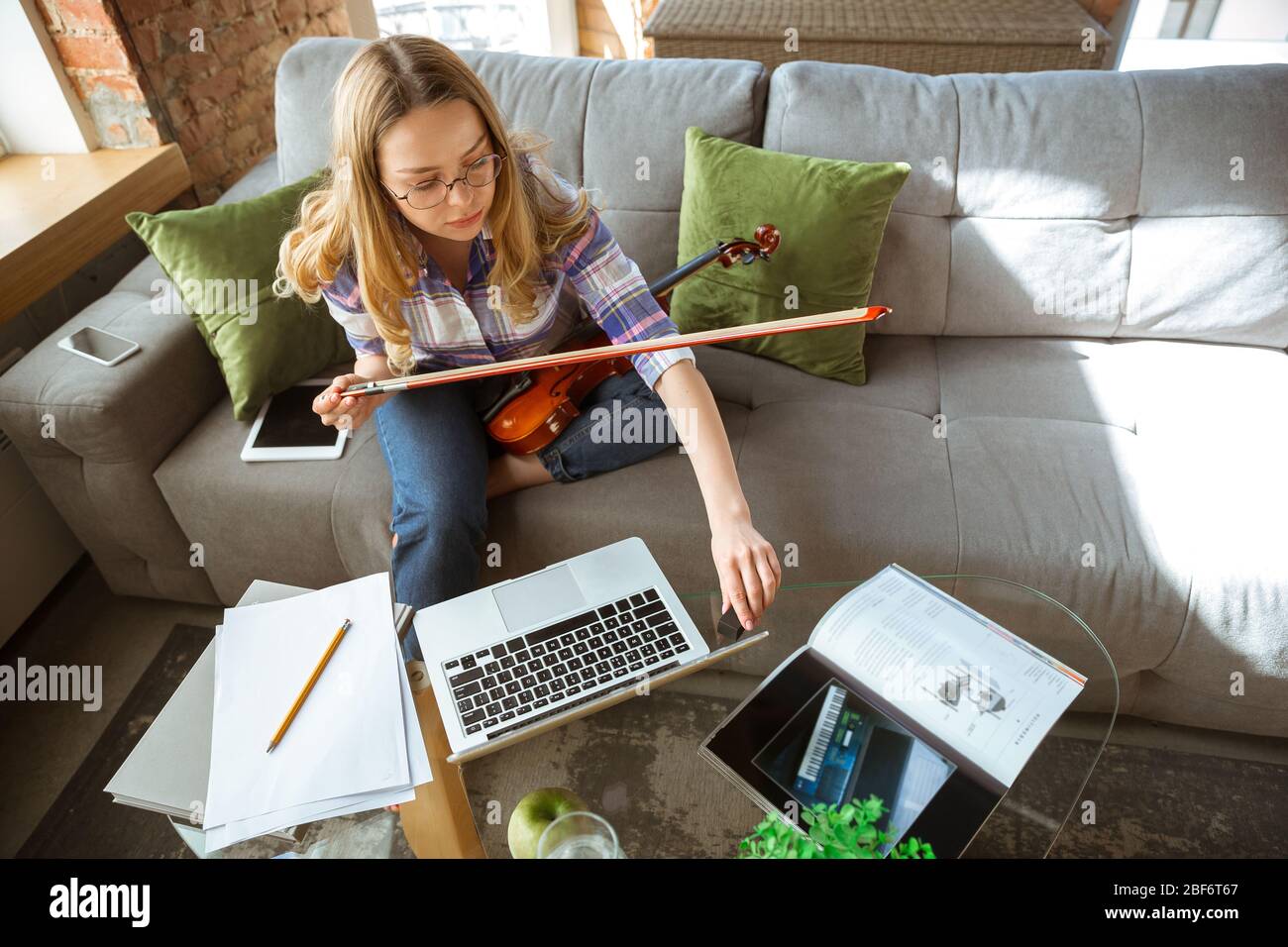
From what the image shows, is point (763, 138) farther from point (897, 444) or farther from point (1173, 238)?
point (1173, 238)

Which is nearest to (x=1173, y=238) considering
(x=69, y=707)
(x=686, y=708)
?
A: (x=686, y=708)

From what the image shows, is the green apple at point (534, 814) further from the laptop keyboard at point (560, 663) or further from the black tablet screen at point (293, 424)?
the black tablet screen at point (293, 424)

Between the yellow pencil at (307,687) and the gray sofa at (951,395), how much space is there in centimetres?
43

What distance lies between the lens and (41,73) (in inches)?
71.6

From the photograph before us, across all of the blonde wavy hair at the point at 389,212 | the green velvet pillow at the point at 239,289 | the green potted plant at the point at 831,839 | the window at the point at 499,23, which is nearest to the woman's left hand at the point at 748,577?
the green potted plant at the point at 831,839

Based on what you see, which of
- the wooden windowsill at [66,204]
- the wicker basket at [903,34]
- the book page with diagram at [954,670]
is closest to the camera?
the book page with diagram at [954,670]

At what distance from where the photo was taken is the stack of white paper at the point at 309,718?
0.84 metres

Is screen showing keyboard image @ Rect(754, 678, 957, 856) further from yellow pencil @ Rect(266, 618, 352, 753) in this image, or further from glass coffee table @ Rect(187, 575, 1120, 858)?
yellow pencil @ Rect(266, 618, 352, 753)

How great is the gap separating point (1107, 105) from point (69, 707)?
229 cm

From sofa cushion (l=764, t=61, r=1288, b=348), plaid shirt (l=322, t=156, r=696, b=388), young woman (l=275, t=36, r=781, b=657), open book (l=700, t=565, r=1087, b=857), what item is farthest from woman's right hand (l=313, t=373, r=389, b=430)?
sofa cushion (l=764, t=61, r=1288, b=348)

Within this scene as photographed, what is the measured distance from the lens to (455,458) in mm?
1334

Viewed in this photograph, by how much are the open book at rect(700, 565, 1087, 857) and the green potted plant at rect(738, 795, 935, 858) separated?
0.04 meters

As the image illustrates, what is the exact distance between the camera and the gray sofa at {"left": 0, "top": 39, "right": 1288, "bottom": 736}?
1.29 meters

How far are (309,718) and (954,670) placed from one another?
742 mm
